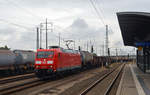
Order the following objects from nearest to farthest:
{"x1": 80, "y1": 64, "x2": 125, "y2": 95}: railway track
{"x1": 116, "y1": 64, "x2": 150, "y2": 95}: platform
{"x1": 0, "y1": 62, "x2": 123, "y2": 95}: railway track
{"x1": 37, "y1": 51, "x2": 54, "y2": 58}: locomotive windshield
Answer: {"x1": 0, "y1": 62, "x2": 123, "y2": 95}: railway track, {"x1": 80, "y1": 64, "x2": 125, "y2": 95}: railway track, {"x1": 116, "y1": 64, "x2": 150, "y2": 95}: platform, {"x1": 37, "y1": 51, "x2": 54, "y2": 58}: locomotive windshield

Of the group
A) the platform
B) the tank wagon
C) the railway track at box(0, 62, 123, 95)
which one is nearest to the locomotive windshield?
the railway track at box(0, 62, 123, 95)

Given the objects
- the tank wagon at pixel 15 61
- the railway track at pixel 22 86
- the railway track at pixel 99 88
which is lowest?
the railway track at pixel 99 88

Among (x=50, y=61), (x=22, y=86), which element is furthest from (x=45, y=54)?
(x=22, y=86)

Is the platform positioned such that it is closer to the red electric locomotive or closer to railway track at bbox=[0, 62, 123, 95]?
railway track at bbox=[0, 62, 123, 95]

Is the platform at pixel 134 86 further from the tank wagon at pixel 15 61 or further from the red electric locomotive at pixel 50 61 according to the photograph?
the tank wagon at pixel 15 61

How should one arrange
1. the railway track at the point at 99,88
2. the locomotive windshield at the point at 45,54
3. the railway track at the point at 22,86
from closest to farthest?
the railway track at the point at 22,86 < the railway track at the point at 99,88 < the locomotive windshield at the point at 45,54

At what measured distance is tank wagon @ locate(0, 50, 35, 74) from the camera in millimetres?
22453

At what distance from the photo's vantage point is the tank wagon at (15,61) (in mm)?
22453

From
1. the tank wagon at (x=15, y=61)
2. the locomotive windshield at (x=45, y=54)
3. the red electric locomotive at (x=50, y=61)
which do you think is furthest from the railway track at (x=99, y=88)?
the tank wagon at (x=15, y=61)

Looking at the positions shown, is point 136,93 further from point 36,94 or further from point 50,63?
point 50,63

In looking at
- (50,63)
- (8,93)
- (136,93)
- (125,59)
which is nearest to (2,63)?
(50,63)

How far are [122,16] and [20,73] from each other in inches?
636

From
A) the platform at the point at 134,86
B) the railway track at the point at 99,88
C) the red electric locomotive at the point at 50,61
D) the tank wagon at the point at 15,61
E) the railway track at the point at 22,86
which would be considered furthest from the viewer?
the tank wagon at the point at 15,61

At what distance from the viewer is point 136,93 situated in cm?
1230
